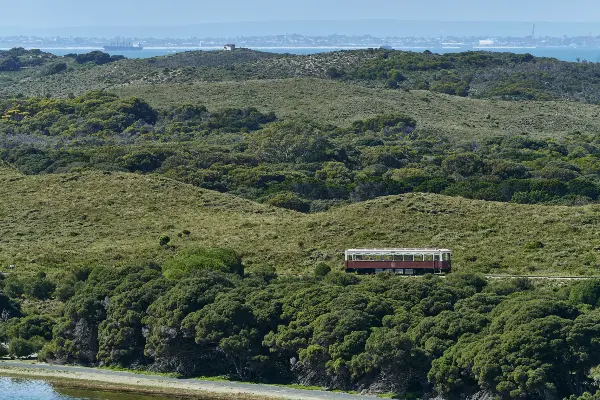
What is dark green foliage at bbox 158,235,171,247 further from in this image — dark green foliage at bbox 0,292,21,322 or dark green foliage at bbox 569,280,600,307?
dark green foliage at bbox 569,280,600,307

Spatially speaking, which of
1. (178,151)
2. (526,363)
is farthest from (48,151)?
(526,363)

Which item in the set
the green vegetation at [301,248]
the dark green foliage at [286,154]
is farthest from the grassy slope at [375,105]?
the dark green foliage at [286,154]

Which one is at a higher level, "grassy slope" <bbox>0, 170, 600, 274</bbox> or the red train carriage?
the red train carriage

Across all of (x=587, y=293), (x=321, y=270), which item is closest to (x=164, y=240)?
(x=321, y=270)

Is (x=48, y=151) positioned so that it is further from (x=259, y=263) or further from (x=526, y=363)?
(x=526, y=363)

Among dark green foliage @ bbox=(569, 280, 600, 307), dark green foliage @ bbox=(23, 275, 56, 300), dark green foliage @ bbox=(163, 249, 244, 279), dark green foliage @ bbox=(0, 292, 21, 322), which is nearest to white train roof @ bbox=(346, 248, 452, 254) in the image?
dark green foliage @ bbox=(163, 249, 244, 279)

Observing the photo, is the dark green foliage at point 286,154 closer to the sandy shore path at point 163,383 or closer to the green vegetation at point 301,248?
the green vegetation at point 301,248

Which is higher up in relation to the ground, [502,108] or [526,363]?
[526,363]
